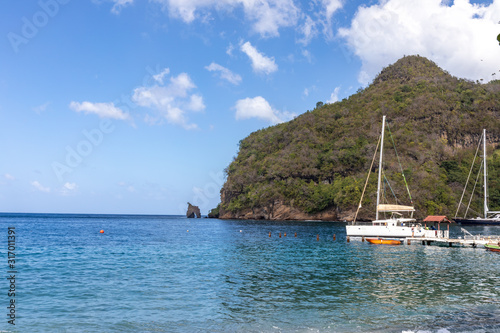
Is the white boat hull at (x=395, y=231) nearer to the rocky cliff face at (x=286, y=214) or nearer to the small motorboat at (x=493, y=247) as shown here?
the small motorboat at (x=493, y=247)

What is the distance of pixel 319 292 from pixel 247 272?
741 centimetres

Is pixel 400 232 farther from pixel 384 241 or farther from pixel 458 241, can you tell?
pixel 458 241

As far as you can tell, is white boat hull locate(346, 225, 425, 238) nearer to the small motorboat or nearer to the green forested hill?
the small motorboat

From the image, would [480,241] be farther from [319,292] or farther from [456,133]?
[456,133]

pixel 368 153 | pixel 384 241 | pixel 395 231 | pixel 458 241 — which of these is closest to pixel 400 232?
pixel 395 231

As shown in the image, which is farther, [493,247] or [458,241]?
[458,241]

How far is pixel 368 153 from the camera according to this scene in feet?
393

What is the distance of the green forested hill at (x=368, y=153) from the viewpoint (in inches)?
4242

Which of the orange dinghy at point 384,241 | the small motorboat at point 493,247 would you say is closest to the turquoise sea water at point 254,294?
the small motorboat at point 493,247

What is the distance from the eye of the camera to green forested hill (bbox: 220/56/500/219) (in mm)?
107750

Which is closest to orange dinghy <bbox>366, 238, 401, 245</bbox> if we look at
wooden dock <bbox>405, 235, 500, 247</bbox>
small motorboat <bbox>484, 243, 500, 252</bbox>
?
wooden dock <bbox>405, 235, 500, 247</bbox>

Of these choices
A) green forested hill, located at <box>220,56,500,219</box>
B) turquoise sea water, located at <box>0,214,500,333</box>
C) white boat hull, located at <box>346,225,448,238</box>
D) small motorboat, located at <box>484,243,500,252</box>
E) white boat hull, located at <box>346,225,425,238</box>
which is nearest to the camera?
turquoise sea water, located at <box>0,214,500,333</box>

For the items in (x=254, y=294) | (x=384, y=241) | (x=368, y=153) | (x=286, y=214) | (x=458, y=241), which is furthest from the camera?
(x=286, y=214)

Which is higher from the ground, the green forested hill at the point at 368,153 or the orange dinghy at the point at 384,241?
the green forested hill at the point at 368,153
